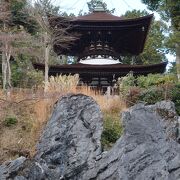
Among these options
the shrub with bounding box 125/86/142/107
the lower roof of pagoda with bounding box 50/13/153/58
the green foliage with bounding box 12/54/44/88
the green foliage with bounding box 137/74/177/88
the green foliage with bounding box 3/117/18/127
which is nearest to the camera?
the green foliage with bounding box 3/117/18/127

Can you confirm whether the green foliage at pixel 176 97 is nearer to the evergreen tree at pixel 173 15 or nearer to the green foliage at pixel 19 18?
the evergreen tree at pixel 173 15

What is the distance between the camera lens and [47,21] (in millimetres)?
22906

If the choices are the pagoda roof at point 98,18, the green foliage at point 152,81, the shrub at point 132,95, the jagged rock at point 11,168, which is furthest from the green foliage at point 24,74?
the jagged rock at point 11,168

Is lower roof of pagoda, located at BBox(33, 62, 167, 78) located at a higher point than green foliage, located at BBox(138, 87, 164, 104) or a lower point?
higher

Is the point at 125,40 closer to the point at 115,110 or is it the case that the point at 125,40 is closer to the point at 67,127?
the point at 115,110

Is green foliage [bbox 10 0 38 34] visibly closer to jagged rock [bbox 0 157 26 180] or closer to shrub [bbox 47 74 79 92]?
shrub [bbox 47 74 79 92]

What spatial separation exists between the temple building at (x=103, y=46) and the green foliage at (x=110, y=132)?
26.5 ft

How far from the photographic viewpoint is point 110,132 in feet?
42.9

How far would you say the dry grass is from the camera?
39.9 ft

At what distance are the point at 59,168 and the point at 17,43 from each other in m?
Answer: 17.4

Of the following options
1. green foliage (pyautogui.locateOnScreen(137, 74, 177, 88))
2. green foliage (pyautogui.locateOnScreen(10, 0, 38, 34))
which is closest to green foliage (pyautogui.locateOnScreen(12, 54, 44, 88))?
green foliage (pyautogui.locateOnScreen(10, 0, 38, 34))

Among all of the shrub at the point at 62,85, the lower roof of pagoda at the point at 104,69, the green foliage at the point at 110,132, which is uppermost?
the lower roof of pagoda at the point at 104,69

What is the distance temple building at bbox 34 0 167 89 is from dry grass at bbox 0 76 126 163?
225 inches

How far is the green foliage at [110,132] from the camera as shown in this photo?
1274 centimetres
